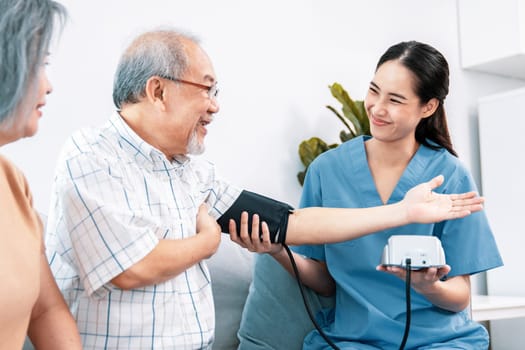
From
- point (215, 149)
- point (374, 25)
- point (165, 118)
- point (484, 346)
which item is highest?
point (374, 25)

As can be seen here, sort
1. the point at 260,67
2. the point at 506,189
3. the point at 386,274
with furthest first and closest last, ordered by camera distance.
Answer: the point at 506,189 < the point at 260,67 < the point at 386,274

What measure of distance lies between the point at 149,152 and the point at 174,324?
355mm

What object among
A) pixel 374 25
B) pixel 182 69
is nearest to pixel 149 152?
pixel 182 69

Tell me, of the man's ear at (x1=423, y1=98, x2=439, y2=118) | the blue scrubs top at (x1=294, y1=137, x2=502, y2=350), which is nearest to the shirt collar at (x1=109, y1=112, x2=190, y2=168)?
the blue scrubs top at (x1=294, y1=137, x2=502, y2=350)

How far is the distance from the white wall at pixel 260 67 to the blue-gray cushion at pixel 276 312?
2.29 feet

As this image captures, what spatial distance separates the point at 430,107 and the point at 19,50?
1.18m

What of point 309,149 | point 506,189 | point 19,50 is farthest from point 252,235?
point 506,189

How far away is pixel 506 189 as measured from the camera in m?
2.95

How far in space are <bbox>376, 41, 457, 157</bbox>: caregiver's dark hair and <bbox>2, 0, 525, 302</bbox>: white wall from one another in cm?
71

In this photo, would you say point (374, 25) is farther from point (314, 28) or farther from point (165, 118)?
point (165, 118)

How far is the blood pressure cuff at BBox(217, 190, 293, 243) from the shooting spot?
1.57 m

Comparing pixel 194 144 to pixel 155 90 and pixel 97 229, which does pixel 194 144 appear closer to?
pixel 155 90

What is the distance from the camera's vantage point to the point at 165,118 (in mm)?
1378

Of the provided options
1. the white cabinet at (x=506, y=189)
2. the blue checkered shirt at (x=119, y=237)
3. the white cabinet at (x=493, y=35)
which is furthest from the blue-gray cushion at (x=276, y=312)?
the white cabinet at (x=493, y=35)
